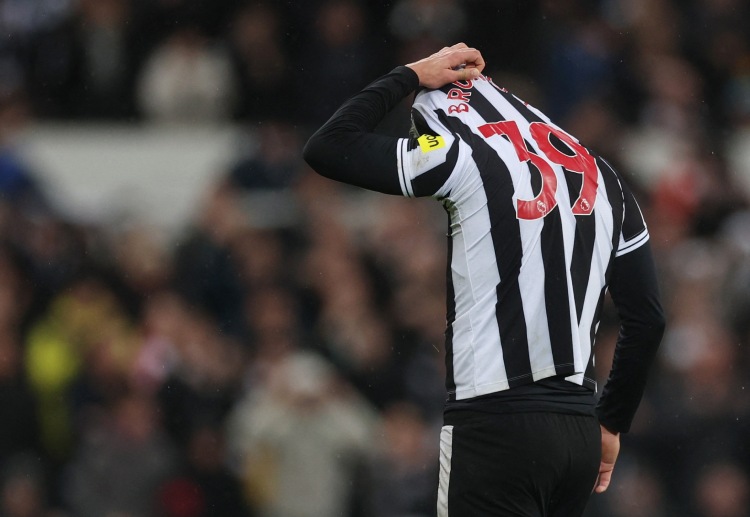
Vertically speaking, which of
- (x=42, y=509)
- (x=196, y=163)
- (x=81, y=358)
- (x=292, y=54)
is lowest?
(x=42, y=509)

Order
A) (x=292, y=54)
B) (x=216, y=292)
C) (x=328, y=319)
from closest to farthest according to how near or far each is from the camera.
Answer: (x=328, y=319) < (x=216, y=292) < (x=292, y=54)

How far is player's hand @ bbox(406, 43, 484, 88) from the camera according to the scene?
4.69m

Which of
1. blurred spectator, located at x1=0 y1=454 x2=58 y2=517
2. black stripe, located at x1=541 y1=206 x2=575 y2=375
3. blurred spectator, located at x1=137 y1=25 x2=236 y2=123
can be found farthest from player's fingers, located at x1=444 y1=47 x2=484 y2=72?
blurred spectator, located at x1=137 y1=25 x2=236 y2=123

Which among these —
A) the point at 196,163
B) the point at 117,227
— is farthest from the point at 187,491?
the point at 196,163

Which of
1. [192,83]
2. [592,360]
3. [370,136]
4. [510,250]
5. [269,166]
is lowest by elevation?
[269,166]

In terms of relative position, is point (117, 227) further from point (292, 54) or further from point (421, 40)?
point (421, 40)

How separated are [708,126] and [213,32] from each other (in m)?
4.46

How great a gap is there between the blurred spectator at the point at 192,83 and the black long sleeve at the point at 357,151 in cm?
809

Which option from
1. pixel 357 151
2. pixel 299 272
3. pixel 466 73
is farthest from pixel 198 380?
pixel 357 151

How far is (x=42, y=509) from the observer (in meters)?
Answer: 9.35

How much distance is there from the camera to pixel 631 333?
4707mm

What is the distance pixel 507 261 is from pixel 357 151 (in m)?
0.59

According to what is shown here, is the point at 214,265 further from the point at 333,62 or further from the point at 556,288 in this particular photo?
the point at 556,288

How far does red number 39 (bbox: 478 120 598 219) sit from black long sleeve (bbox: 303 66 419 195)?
1.14 feet
